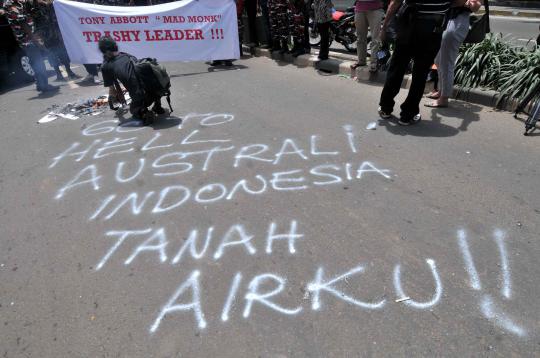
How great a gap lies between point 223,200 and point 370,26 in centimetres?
414

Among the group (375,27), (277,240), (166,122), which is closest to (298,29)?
(375,27)

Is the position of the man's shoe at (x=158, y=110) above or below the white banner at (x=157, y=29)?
below

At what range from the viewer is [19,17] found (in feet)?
20.9

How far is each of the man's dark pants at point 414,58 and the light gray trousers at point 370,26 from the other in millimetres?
1801

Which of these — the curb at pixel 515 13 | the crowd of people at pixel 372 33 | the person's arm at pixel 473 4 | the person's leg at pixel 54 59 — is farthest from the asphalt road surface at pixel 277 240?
the curb at pixel 515 13

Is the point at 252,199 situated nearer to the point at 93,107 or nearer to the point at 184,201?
the point at 184,201

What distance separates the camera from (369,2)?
17.9 ft

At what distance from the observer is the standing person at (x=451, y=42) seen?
403 centimetres

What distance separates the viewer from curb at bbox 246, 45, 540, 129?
4.62m

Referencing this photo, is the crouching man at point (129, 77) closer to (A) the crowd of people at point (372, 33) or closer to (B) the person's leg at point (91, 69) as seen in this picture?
(A) the crowd of people at point (372, 33)

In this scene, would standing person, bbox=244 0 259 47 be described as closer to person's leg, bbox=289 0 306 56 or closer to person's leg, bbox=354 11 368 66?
person's leg, bbox=289 0 306 56

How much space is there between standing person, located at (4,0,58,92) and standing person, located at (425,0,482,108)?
251 inches

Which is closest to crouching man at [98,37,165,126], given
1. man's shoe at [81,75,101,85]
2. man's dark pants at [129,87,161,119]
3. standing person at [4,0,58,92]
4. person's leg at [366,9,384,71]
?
man's dark pants at [129,87,161,119]

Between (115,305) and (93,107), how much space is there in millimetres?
4189
